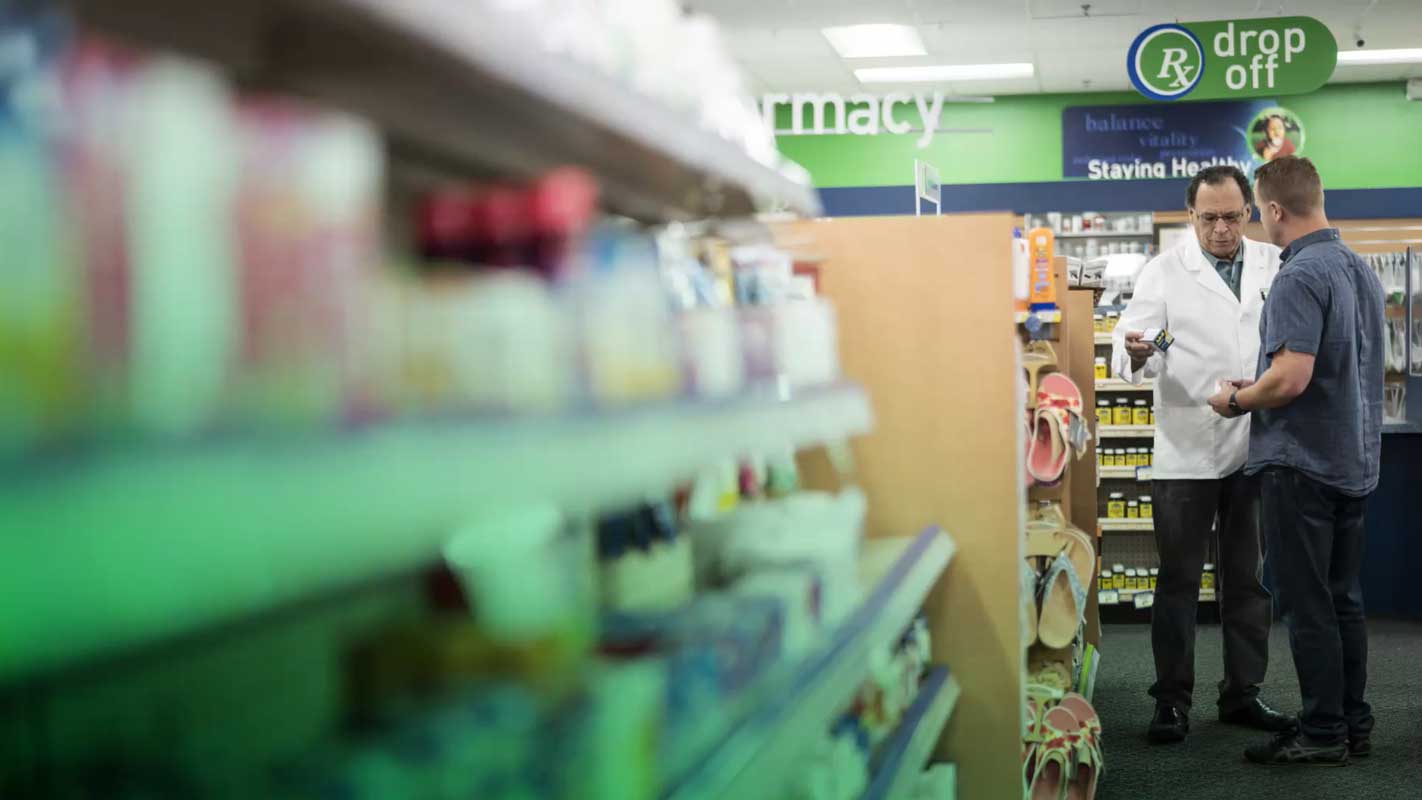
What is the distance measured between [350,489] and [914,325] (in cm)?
216

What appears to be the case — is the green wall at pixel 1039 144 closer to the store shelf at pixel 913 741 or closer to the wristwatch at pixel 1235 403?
the wristwatch at pixel 1235 403

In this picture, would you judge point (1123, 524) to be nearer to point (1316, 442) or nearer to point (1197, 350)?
point (1197, 350)

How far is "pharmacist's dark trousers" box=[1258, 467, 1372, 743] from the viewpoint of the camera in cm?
400

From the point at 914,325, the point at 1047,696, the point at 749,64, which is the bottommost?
the point at 1047,696

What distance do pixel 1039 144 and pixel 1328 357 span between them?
8.56 m

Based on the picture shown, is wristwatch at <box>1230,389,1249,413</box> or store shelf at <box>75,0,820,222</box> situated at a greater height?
store shelf at <box>75,0,820,222</box>

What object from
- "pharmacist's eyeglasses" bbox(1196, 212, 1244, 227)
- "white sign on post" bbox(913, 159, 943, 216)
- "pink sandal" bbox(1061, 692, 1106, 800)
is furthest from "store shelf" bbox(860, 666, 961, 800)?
"pharmacist's eyeglasses" bbox(1196, 212, 1244, 227)

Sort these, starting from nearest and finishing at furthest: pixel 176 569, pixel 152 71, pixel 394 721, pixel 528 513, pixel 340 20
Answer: pixel 176 569
pixel 152 71
pixel 340 20
pixel 394 721
pixel 528 513

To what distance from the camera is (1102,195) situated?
10414 millimetres

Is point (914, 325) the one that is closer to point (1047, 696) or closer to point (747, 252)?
point (747, 252)

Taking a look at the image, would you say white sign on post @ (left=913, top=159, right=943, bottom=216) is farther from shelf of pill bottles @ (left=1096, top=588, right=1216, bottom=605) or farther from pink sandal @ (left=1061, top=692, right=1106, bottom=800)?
shelf of pill bottles @ (left=1096, top=588, right=1216, bottom=605)

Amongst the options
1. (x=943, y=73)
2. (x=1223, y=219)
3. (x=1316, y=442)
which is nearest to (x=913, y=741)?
(x=1316, y=442)

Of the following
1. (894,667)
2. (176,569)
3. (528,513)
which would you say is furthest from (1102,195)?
(176,569)

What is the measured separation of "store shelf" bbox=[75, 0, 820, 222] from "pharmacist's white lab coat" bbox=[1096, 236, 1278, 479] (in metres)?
3.10
